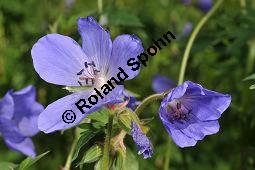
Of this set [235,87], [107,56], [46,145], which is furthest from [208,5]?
[107,56]

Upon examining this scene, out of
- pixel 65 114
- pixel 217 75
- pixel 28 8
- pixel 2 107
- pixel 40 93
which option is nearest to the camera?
pixel 65 114

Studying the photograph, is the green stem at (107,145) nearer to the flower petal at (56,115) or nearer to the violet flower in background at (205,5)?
the flower petal at (56,115)

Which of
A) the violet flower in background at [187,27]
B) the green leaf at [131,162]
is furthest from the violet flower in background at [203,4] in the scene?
the green leaf at [131,162]

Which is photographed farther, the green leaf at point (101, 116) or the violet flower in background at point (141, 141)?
the green leaf at point (101, 116)

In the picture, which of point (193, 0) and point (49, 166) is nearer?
point (49, 166)

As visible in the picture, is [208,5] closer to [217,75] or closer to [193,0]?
[193,0]

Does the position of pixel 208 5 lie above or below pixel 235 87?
above

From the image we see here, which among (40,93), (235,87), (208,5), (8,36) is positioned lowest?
(235,87)
